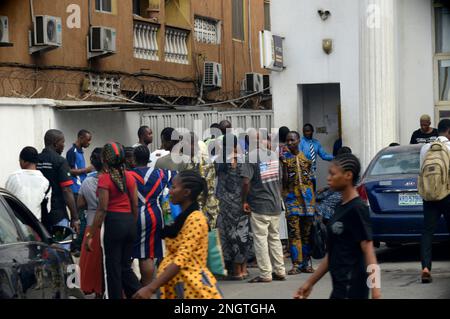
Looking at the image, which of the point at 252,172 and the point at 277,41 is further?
the point at 277,41

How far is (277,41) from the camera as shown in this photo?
19797mm

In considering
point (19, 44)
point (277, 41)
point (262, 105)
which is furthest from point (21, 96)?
point (262, 105)

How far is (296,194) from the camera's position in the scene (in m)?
13.8

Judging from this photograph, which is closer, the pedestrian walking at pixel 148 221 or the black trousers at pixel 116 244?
the black trousers at pixel 116 244

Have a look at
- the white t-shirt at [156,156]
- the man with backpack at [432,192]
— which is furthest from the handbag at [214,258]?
the man with backpack at [432,192]

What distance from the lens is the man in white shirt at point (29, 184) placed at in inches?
464

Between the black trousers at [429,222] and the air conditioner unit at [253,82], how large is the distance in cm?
1532

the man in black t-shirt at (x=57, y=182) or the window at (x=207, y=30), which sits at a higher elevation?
the window at (x=207, y=30)

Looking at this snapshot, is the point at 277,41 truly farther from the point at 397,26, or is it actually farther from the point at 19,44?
the point at 19,44

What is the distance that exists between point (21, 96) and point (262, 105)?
1101 cm

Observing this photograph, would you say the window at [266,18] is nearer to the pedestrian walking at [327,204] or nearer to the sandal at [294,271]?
the pedestrian walking at [327,204]

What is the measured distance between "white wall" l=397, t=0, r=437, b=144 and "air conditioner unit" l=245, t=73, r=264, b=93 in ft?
26.0

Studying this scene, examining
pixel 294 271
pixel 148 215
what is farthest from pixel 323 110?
pixel 148 215
